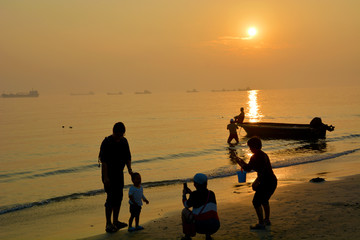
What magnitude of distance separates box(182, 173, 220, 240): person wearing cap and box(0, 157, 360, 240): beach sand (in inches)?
33.6

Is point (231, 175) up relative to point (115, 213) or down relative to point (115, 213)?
down

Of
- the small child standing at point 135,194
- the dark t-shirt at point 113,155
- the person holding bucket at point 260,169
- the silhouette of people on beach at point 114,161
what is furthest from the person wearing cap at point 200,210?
the dark t-shirt at point 113,155

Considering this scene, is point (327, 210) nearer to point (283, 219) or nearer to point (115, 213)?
point (283, 219)

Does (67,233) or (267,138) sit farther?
(267,138)

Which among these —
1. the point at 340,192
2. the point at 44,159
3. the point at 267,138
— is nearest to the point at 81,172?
the point at 44,159

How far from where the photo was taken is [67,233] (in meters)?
10.0

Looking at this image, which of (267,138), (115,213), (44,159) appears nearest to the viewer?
(115,213)

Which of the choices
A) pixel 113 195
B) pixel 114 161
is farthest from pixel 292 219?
pixel 114 161

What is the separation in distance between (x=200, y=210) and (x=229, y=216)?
2847 millimetres

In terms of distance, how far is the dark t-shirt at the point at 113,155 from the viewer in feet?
26.4

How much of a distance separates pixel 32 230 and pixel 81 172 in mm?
12707

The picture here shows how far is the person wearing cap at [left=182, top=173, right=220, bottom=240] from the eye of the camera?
21.8ft

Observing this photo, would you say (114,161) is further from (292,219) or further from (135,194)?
(292,219)

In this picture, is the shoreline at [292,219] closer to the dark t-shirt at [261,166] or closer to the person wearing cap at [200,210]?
the person wearing cap at [200,210]
